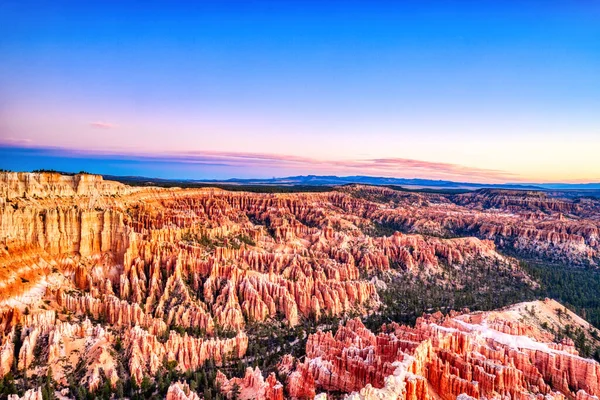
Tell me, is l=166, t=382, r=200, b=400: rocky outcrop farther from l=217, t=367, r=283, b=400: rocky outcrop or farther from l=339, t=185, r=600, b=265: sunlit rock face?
l=339, t=185, r=600, b=265: sunlit rock face

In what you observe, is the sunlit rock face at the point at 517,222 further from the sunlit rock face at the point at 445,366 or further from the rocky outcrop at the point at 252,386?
the rocky outcrop at the point at 252,386

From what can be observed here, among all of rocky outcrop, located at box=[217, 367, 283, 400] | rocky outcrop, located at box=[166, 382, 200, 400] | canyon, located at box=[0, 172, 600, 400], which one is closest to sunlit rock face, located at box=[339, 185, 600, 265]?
canyon, located at box=[0, 172, 600, 400]

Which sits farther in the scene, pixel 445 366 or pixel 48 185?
pixel 48 185

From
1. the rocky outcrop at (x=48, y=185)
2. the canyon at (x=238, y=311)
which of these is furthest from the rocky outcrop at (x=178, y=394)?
the rocky outcrop at (x=48, y=185)

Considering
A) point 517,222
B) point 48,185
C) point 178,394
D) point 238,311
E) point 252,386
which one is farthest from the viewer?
point 517,222

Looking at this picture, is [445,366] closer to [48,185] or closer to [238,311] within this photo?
[238,311]

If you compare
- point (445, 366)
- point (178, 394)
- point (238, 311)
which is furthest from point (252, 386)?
point (238, 311)

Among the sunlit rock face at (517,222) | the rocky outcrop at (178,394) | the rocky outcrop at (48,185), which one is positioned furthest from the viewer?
the sunlit rock face at (517,222)

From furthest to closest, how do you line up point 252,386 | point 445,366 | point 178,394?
1. point 252,386
2. point 445,366
3. point 178,394
